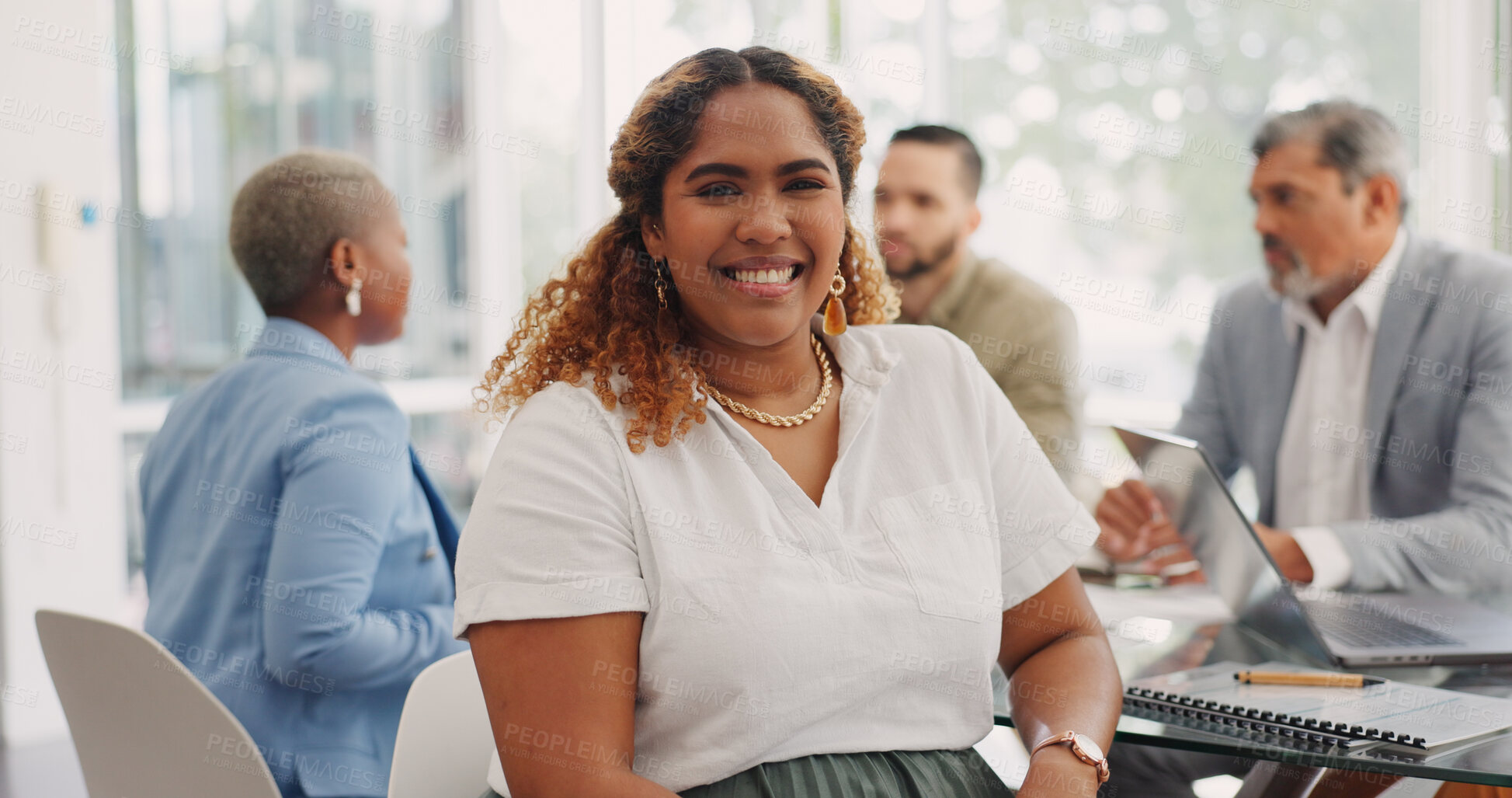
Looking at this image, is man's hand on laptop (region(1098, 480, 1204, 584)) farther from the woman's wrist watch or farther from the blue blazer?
the blue blazer

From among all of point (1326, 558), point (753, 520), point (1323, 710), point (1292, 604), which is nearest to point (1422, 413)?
point (1326, 558)

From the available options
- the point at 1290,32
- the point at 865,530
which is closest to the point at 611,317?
the point at 865,530

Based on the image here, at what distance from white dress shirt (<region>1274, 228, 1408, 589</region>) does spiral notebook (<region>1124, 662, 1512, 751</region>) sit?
1.07 m


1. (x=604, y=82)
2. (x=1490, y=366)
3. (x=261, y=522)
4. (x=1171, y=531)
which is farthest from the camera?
(x=604, y=82)

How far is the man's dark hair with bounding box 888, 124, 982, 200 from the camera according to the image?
128 inches

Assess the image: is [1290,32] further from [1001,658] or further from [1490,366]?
[1001,658]

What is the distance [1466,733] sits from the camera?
49.8 inches

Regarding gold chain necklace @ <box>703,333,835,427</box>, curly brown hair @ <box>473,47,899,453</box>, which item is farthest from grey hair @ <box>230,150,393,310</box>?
gold chain necklace @ <box>703,333,835,427</box>

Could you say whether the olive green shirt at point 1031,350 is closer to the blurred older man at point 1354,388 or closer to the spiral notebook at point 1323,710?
the blurred older man at point 1354,388

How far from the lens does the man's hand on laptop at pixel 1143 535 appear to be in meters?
2.04

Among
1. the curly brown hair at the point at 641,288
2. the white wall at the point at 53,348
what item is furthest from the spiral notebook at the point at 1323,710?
the white wall at the point at 53,348

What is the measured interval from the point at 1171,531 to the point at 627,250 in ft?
3.96

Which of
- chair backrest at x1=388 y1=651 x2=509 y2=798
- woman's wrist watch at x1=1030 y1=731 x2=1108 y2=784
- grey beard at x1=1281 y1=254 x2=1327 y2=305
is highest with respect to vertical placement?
grey beard at x1=1281 y1=254 x2=1327 y2=305

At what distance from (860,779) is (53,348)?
284 centimetres
